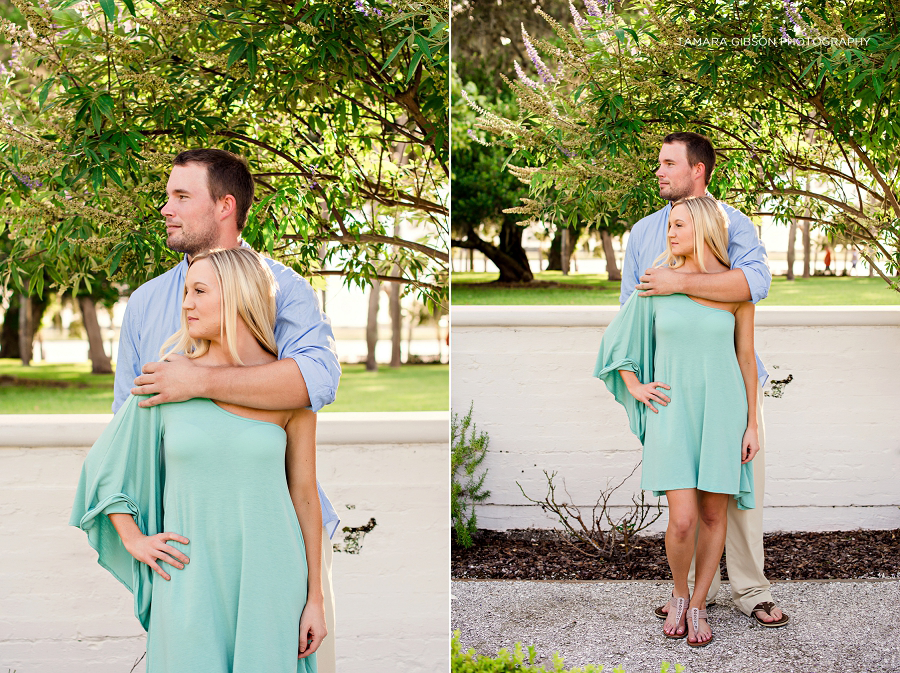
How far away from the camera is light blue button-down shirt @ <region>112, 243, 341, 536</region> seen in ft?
5.63

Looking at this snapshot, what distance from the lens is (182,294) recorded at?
1.85m

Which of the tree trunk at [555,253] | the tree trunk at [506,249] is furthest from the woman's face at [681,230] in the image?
the tree trunk at [506,249]

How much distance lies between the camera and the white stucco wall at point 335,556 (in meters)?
2.92

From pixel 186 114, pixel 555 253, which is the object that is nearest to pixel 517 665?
pixel 555 253

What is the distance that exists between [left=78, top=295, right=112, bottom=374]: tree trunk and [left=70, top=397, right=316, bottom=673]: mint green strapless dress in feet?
56.3

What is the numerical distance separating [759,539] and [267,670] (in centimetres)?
171

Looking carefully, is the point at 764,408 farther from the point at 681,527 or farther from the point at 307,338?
the point at 307,338

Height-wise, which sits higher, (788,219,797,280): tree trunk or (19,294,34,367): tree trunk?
(788,219,797,280): tree trunk

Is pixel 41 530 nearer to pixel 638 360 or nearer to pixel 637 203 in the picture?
pixel 638 360

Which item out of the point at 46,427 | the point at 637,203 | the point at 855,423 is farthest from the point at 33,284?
the point at 855,423

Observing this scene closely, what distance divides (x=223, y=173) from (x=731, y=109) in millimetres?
1622

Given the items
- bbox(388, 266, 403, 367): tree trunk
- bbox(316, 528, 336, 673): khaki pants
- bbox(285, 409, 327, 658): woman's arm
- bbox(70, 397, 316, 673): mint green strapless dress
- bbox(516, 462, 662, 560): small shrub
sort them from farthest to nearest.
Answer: bbox(388, 266, 403, 367): tree trunk < bbox(516, 462, 662, 560): small shrub < bbox(316, 528, 336, 673): khaki pants < bbox(285, 409, 327, 658): woman's arm < bbox(70, 397, 316, 673): mint green strapless dress

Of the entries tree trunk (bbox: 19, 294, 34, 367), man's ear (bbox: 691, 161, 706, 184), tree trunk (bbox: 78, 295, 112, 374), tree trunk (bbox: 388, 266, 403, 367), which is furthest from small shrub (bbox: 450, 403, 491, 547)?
tree trunk (bbox: 19, 294, 34, 367)

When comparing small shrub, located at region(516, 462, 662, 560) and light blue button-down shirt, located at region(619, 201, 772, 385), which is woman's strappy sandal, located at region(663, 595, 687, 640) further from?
light blue button-down shirt, located at region(619, 201, 772, 385)
